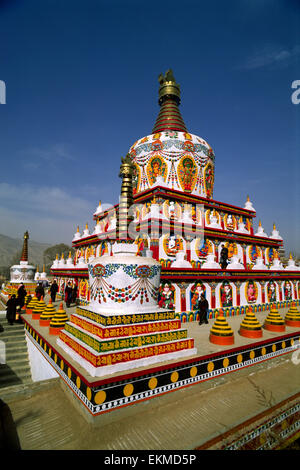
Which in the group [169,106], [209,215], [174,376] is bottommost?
[174,376]

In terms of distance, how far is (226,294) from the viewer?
36.3 feet

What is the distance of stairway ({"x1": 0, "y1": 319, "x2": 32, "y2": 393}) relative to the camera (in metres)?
7.28

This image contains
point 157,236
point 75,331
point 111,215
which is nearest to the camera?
point 75,331

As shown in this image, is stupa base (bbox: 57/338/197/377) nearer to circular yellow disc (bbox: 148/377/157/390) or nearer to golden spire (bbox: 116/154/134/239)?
circular yellow disc (bbox: 148/377/157/390)

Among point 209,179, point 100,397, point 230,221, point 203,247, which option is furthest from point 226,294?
point 209,179

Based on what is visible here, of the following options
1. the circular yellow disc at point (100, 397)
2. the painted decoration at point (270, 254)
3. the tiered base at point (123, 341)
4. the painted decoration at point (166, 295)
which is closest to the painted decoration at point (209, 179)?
the painted decoration at point (270, 254)

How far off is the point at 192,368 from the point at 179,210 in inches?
351

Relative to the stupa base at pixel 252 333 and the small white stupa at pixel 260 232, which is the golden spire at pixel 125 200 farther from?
the small white stupa at pixel 260 232

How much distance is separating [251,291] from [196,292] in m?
3.89

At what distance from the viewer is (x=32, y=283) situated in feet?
61.4

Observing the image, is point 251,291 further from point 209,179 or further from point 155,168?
point 155,168

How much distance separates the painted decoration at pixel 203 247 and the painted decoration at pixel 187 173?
12.7 feet

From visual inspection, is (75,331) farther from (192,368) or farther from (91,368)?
(192,368)
